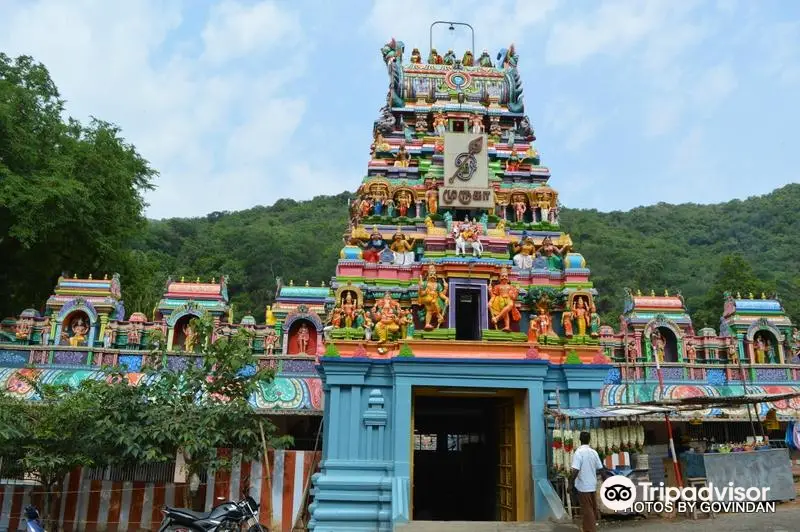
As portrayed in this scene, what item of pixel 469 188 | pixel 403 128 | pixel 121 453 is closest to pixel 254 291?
pixel 403 128

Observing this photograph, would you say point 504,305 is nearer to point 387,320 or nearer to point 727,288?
point 387,320

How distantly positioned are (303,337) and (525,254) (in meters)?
9.22

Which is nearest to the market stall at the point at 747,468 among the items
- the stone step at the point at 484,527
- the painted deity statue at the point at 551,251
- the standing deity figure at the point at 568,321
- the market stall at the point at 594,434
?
the market stall at the point at 594,434

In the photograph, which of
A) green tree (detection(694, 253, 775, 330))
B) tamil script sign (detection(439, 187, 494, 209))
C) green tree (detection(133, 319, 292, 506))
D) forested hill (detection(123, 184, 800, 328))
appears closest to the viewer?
green tree (detection(133, 319, 292, 506))

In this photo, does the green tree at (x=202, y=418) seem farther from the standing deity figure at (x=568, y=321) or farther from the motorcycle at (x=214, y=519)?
the standing deity figure at (x=568, y=321)

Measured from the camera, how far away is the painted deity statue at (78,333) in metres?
21.4

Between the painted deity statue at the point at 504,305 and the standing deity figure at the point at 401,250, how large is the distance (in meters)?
A: 2.64

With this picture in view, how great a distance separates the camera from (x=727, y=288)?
4216cm

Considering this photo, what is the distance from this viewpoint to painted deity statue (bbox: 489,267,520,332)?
44.0 feet

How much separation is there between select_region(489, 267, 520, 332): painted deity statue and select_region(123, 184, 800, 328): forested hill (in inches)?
961

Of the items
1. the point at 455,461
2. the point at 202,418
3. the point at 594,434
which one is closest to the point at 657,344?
the point at 455,461

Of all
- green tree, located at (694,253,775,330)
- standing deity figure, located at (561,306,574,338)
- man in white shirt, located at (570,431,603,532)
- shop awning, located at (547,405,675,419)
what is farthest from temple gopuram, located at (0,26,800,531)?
green tree, located at (694,253,775,330)

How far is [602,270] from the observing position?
57531 mm

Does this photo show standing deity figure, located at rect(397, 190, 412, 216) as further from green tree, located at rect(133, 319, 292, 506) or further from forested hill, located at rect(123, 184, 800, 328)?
forested hill, located at rect(123, 184, 800, 328)
